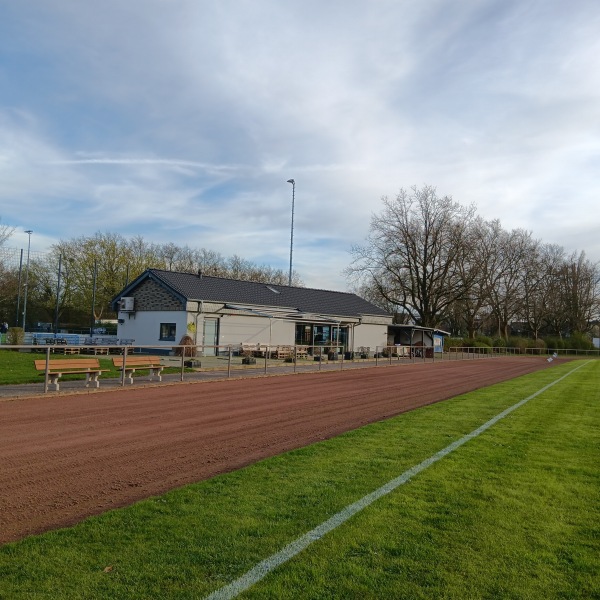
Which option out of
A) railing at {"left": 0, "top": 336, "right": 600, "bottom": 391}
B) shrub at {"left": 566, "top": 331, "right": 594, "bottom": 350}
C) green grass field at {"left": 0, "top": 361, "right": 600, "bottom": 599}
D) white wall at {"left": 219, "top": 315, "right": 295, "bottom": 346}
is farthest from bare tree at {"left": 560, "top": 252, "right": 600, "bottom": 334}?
green grass field at {"left": 0, "top": 361, "right": 600, "bottom": 599}

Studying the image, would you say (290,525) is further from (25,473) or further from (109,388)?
(109,388)

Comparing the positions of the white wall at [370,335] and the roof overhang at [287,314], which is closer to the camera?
the roof overhang at [287,314]

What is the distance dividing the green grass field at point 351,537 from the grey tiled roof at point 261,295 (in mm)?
25692

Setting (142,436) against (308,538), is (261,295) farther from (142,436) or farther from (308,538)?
(308,538)

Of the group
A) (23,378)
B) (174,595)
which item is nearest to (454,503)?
(174,595)

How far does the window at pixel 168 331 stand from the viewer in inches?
1254

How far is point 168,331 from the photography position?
106 ft

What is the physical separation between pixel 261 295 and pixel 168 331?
26.2 feet

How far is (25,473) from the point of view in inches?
244

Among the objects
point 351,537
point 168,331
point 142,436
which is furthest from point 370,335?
point 351,537

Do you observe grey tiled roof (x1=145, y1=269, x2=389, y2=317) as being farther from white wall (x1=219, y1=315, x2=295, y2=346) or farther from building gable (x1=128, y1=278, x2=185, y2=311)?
white wall (x1=219, y1=315, x2=295, y2=346)

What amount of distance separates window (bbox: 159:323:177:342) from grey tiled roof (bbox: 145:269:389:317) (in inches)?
89.8

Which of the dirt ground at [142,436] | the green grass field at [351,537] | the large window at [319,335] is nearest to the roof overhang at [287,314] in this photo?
the large window at [319,335]

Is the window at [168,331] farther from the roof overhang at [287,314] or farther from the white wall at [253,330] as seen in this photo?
the roof overhang at [287,314]
